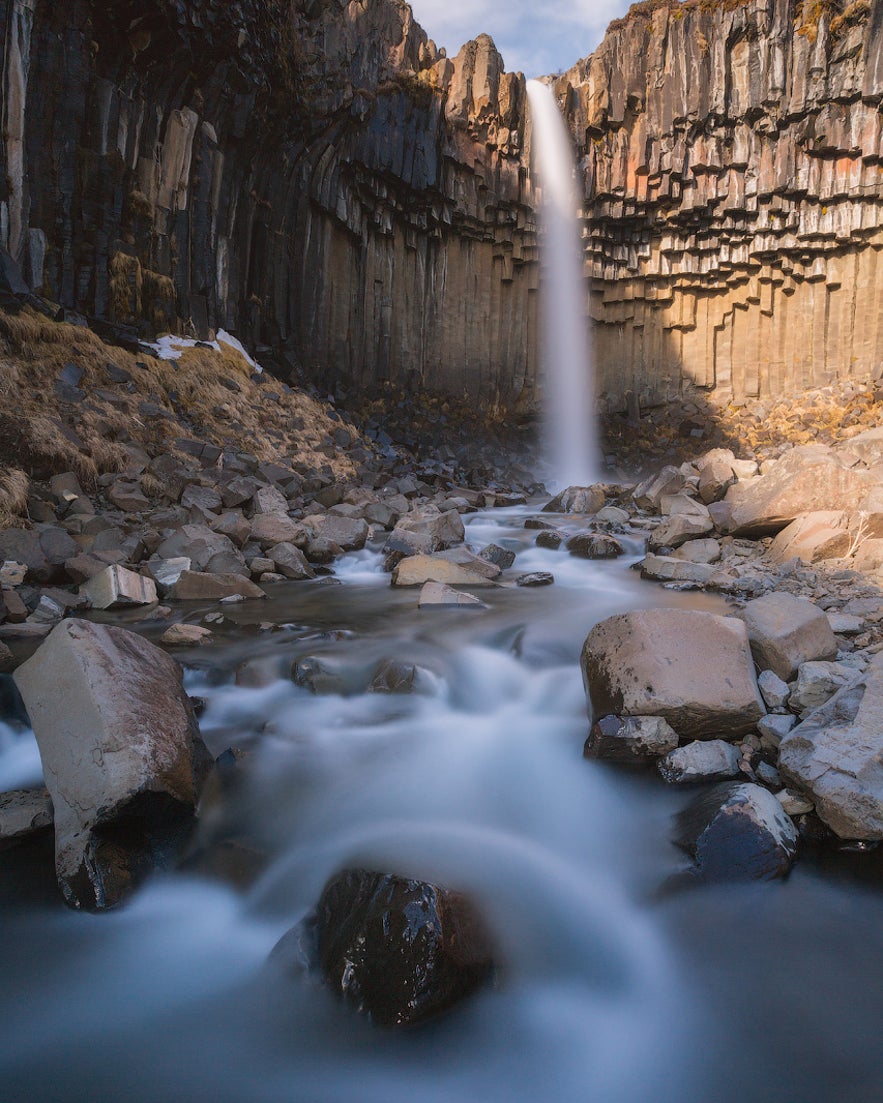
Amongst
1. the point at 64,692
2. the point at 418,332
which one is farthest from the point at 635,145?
the point at 64,692

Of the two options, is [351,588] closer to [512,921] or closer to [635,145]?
[512,921]

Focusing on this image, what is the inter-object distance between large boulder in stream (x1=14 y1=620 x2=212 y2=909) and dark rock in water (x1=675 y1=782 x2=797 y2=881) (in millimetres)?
2136

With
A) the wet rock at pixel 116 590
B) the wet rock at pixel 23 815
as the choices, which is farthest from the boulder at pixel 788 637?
the wet rock at pixel 116 590

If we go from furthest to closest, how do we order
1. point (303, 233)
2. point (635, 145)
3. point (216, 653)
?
point (635, 145) < point (303, 233) < point (216, 653)

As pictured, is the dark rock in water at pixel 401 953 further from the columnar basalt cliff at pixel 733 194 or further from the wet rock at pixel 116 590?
the columnar basalt cliff at pixel 733 194

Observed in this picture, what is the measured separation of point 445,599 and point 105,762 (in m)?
3.84

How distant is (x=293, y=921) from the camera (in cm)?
244

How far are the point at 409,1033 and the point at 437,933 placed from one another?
29 cm

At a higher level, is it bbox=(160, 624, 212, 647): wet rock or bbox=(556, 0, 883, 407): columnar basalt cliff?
bbox=(556, 0, 883, 407): columnar basalt cliff

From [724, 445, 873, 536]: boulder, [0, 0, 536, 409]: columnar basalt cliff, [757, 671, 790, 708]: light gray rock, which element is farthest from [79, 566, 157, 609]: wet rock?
[0, 0, 536, 409]: columnar basalt cliff

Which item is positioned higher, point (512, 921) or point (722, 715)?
point (722, 715)

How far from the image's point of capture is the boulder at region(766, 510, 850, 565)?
20.5 ft

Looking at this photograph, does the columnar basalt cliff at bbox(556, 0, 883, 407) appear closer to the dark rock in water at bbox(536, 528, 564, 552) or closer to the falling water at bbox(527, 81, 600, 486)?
the falling water at bbox(527, 81, 600, 486)

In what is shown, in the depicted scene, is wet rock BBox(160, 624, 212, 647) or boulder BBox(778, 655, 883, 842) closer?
boulder BBox(778, 655, 883, 842)
